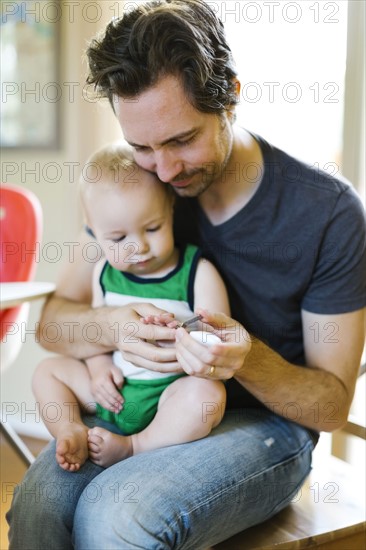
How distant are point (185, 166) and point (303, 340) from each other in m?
0.42

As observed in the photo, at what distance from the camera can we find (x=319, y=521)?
1.36 meters

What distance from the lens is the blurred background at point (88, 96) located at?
194 cm

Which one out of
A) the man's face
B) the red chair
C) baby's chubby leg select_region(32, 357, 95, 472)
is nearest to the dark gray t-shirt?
the man's face

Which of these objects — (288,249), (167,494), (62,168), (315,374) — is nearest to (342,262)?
(288,249)

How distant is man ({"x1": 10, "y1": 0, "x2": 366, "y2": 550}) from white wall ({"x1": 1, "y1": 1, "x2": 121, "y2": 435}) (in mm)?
1111

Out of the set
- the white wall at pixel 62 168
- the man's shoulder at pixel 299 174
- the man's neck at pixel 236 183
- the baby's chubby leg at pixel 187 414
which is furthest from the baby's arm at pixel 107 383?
the white wall at pixel 62 168

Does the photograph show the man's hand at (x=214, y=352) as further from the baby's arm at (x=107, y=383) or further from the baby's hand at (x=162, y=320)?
the baby's arm at (x=107, y=383)

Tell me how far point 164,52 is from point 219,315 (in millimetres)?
457

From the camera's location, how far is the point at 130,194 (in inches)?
Result: 52.8

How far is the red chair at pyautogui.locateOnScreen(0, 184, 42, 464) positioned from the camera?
7.04 ft

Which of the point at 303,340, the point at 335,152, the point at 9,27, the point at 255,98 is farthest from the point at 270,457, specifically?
the point at 9,27

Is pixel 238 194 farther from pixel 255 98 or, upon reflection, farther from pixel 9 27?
pixel 9 27

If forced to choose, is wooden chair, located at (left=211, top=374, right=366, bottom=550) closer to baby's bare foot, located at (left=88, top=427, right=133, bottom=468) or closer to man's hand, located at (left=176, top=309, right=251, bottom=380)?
baby's bare foot, located at (left=88, top=427, right=133, bottom=468)

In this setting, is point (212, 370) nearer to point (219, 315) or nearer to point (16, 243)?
point (219, 315)
